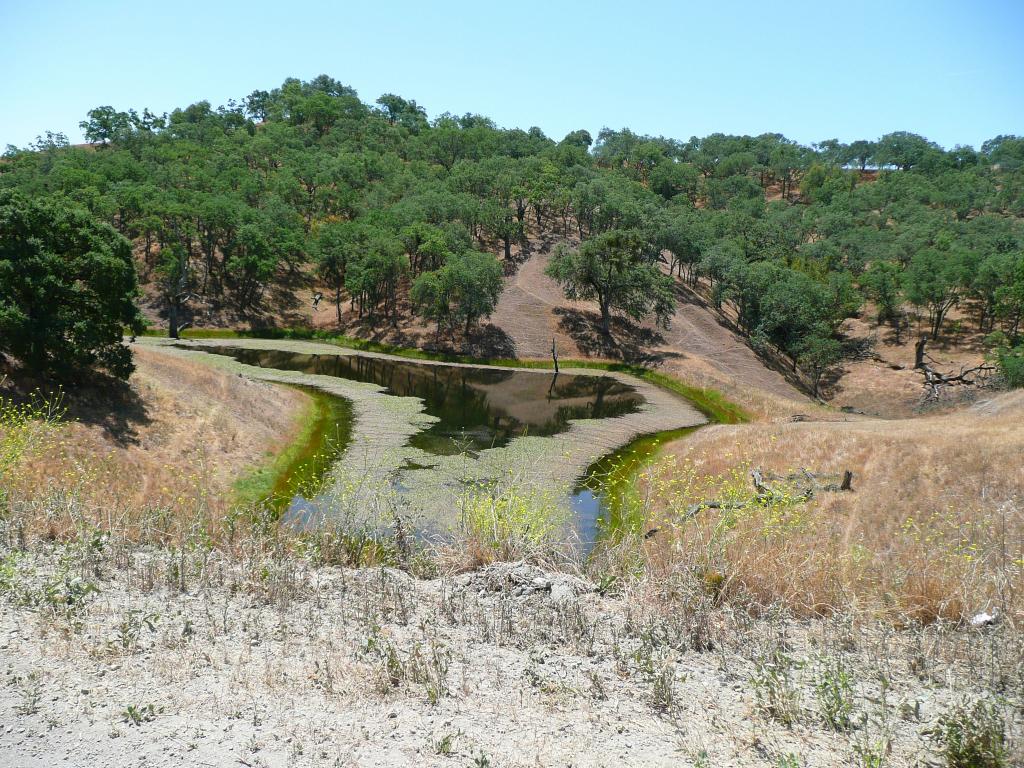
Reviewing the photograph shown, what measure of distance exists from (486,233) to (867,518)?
92.3m

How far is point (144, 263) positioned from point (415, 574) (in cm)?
9844

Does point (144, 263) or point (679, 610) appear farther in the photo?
point (144, 263)

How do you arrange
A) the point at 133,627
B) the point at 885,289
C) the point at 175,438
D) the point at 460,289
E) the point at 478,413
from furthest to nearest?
1. the point at 885,289
2. the point at 460,289
3. the point at 478,413
4. the point at 175,438
5. the point at 133,627

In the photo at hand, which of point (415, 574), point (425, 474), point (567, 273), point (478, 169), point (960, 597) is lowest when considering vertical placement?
point (425, 474)

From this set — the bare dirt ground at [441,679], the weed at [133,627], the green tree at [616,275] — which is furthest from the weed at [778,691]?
the green tree at [616,275]

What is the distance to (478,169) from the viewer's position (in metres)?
120

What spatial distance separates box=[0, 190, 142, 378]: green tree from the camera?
2938cm

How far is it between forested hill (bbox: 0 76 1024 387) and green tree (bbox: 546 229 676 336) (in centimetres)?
23

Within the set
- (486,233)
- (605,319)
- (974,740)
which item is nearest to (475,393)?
(605,319)

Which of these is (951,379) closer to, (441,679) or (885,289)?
(885,289)

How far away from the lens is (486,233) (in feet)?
359

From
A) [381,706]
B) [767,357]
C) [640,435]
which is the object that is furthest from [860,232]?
[381,706]

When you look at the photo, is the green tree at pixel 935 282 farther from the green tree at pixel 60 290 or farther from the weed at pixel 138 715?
the weed at pixel 138 715

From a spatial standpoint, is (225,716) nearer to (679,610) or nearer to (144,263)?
(679,610)
